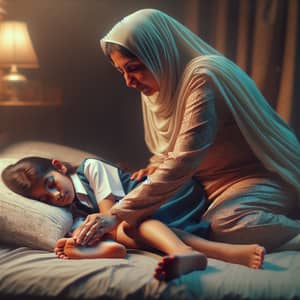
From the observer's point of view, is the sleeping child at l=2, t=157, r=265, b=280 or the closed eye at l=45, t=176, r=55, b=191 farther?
the closed eye at l=45, t=176, r=55, b=191

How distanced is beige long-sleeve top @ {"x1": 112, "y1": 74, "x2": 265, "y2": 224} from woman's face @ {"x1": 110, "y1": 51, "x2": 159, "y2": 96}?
0.34 feet

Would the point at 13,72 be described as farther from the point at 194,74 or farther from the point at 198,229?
the point at 198,229

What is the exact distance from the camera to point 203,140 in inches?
41.5

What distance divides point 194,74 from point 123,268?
45 centimetres

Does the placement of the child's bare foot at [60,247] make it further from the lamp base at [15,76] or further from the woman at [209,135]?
the lamp base at [15,76]

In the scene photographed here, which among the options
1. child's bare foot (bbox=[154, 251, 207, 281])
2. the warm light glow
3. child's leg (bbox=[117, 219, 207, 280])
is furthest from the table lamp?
child's bare foot (bbox=[154, 251, 207, 281])

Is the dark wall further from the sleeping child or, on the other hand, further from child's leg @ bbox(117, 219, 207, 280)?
child's leg @ bbox(117, 219, 207, 280)

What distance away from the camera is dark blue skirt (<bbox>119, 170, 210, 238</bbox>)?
1107 millimetres

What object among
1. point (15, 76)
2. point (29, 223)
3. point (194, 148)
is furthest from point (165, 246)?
point (15, 76)

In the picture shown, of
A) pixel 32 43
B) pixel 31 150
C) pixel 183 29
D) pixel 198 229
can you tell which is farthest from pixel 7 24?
pixel 198 229

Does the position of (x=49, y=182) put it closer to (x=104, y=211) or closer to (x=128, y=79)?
(x=104, y=211)

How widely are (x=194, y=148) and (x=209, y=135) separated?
5cm

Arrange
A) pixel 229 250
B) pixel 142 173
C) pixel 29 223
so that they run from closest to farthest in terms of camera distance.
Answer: pixel 229 250
pixel 29 223
pixel 142 173

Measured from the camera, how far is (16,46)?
1246mm
